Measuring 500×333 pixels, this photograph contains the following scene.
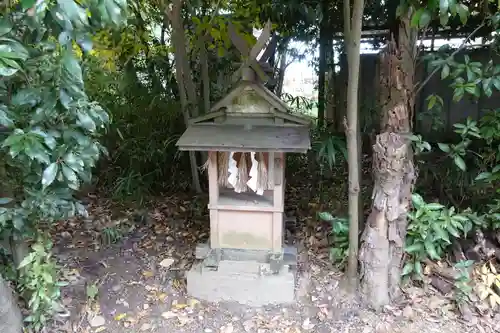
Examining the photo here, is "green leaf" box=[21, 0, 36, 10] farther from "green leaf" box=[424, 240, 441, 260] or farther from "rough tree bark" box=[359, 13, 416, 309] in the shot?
"green leaf" box=[424, 240, 441, 260]

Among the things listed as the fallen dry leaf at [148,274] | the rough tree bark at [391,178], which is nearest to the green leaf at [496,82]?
the rough tree bark at [391,178]

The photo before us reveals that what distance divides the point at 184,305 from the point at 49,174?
132cm

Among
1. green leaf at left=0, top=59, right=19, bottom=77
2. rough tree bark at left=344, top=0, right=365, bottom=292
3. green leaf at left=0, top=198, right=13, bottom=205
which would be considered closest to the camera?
green leaf at left=0, top=59, right=19, bottom=77

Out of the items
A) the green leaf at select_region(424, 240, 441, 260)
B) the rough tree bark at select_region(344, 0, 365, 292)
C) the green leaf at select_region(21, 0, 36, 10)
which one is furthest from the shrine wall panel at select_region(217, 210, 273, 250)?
the green leaf at select_region(21, 0, 36, 10)

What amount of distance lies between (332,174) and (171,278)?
1908mm

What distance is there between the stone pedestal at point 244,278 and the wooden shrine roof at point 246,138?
0.74 metres

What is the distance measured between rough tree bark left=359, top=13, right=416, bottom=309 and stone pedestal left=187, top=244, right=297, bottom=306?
477 millimetres

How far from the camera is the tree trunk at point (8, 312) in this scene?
2045 mm

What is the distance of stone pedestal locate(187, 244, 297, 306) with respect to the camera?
2.61 metres

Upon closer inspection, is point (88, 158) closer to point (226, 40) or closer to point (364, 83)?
point (226, 40)

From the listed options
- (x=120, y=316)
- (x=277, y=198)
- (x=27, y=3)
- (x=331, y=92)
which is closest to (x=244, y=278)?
(x=277, y=198)

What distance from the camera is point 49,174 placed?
168 cm

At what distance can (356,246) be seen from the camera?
260cm

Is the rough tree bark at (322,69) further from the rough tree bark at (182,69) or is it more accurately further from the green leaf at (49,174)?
the green leaf at (49,174)
